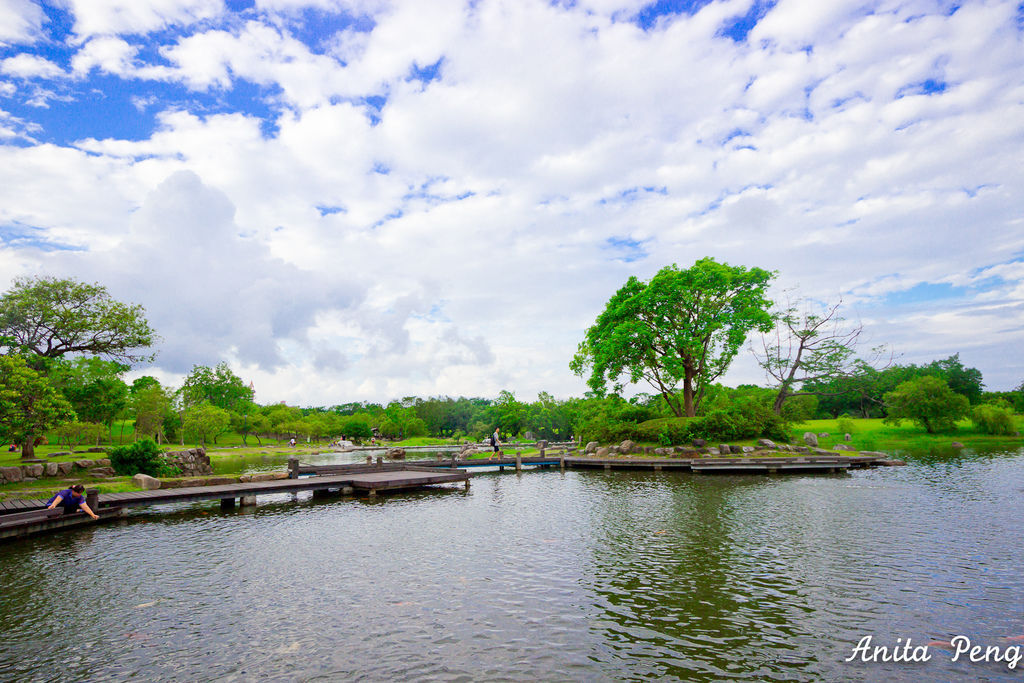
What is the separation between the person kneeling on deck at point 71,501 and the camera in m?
18.3

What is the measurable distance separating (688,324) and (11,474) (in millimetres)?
47166

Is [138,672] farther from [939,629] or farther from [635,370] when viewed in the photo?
[635,370]

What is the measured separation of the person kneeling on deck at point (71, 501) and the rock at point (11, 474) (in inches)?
411

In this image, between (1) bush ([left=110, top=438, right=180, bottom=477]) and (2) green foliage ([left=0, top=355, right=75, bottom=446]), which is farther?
(1) bush ([left=110, top=438, right=180, bottom=477])

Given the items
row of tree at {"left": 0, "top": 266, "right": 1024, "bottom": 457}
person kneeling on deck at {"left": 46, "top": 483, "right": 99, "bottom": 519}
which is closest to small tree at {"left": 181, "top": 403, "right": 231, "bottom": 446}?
row of tree at {"left": 0, "top": 266, "right": 1024, "bottom": 457}

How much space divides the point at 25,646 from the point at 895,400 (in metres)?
74.5

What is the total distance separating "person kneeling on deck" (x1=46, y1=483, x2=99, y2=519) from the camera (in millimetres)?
18281

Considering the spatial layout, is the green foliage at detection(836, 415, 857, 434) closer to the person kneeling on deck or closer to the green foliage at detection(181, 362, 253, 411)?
the person kneeling on deck

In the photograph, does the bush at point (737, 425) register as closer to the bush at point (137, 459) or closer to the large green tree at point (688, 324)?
the large green tree at point (688, 324)

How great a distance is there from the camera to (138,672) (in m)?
7.77

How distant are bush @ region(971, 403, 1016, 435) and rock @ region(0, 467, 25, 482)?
266 feet

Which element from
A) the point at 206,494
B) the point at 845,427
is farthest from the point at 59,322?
the point at 845,427

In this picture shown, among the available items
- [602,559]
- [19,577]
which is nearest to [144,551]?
[19,577]

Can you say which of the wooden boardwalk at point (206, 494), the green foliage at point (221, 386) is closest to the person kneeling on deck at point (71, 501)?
the wooden boardwalk at point (206, 494)
